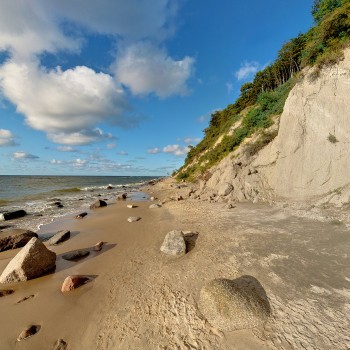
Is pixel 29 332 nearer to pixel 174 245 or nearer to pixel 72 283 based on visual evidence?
pixel 72 283

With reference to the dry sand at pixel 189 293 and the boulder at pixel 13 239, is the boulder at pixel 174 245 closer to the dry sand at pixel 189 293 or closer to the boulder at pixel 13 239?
the dry sand at pixel 189 293

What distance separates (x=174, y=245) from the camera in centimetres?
729

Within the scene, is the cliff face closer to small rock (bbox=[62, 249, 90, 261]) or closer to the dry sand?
the dry sand

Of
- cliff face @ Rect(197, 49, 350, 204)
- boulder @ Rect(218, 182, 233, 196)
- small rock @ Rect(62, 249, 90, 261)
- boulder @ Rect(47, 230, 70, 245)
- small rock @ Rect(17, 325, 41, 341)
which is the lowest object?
small rock @ Rect(17, 325, 41, 341)

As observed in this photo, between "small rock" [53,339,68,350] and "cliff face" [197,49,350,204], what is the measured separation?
11.8 metres

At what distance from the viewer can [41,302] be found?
5.01 m

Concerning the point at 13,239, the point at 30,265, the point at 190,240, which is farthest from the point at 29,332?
the point at 13,239

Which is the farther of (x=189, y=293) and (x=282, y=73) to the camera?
(x=282, y=73)

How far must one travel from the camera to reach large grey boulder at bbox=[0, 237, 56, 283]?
19.2 ft

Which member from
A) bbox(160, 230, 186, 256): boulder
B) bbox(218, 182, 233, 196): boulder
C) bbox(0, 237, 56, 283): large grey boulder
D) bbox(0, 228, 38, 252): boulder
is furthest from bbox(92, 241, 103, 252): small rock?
bbox(218, 182, 233, 196): boulder

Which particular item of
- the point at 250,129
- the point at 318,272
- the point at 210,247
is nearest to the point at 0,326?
the point at 210,247

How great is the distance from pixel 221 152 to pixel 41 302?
2300 cm

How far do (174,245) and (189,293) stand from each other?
2.40 meters

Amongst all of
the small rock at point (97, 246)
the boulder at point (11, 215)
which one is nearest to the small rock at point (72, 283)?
the small rock at point (97, 246)
